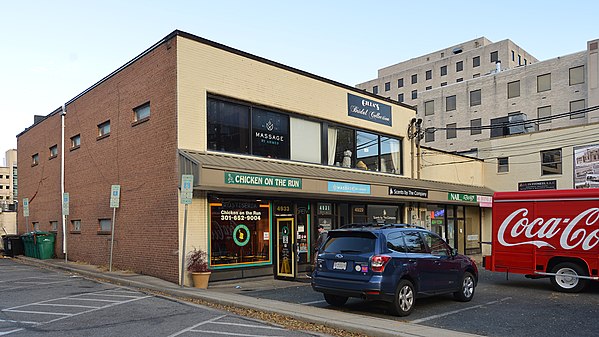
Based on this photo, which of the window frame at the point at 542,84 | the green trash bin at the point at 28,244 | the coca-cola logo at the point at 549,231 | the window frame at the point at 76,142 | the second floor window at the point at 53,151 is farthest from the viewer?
the window frame at the point at 542,84

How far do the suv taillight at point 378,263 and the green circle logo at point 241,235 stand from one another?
6.37 m

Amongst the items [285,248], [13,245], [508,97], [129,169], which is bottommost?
[13,245]

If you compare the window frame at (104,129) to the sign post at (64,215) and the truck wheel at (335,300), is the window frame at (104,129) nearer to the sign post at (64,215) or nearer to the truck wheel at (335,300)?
the sign post at (64,215)

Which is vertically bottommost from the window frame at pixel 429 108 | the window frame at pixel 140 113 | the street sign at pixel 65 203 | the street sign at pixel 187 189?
the street sign at pixel 65 203

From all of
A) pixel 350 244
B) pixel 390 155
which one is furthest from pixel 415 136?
pixel 350 244

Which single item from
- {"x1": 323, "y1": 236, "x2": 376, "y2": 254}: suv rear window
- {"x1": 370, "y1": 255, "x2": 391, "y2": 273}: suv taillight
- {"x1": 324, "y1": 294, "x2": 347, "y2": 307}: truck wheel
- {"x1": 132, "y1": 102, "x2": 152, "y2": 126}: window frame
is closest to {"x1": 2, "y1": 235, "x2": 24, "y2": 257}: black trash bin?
{"x1": 132, "y1": 102, "x2": 152, "y2": 126}: window frame

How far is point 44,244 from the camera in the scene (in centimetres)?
2166

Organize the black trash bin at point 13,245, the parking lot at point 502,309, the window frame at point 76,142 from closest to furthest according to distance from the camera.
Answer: the parking lot at point 502,309 → the window frame at point 76,142 → the black trash bin at point 13,245

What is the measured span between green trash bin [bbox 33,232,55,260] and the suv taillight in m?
16.8

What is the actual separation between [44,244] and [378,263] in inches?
671

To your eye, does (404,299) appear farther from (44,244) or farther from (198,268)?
(44,244)

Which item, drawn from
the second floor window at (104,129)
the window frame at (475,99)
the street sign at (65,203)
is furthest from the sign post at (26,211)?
the window frame at (475,99)

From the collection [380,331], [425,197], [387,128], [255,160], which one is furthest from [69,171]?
[380,331]

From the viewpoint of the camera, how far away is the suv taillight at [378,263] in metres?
9.70
